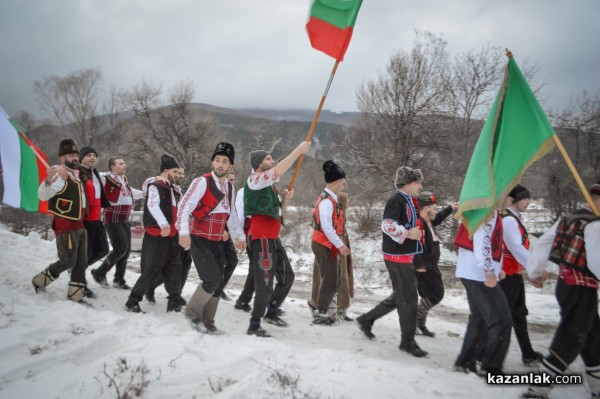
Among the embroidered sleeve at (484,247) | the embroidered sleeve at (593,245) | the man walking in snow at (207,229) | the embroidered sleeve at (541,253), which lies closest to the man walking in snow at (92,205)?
the man walking in snow at (207,229)

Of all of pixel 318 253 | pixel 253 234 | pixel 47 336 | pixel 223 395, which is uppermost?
pixel 253 234

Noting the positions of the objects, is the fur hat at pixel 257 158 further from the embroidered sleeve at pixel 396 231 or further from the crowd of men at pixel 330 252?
the embroidered sleeve at pixel 396 231

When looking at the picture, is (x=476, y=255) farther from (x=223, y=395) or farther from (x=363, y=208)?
(x=363, y=208)

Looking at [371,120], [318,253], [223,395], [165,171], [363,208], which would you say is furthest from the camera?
[363,208]

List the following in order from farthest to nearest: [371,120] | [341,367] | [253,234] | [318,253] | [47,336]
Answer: [371,120]
[318,253]
[253,234]
[47,336]
[341,367]

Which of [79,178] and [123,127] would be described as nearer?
[79,178]

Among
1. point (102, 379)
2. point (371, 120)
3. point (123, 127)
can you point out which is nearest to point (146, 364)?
point (102, 379)

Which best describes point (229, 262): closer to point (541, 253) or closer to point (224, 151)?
point (224, 151)

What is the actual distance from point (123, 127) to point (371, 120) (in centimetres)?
2906

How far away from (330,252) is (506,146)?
285 centimetres

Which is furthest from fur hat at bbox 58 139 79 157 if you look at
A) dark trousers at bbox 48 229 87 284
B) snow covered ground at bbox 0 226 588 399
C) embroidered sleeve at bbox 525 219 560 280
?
embroidered sleeve at bbox 525 219 560 280

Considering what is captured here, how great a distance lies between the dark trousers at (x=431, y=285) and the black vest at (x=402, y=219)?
2.87 feet

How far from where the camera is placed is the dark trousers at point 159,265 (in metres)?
5.07

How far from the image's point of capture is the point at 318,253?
5340 mm
